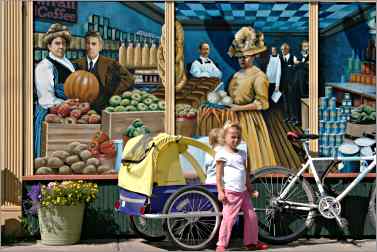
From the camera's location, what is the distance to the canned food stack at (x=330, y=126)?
955 centimetres

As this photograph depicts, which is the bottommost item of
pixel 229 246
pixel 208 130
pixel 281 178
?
pixel 229 246

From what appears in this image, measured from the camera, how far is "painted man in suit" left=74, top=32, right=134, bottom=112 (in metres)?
9.36

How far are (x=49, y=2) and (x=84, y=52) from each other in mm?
760

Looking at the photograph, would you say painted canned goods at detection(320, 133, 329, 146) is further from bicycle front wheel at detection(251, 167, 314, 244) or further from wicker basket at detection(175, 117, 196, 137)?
wicker basket at detection(175, 117, 196, 137)

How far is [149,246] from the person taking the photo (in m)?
8.80

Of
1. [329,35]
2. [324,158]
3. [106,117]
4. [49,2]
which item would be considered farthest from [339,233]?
[49,2]

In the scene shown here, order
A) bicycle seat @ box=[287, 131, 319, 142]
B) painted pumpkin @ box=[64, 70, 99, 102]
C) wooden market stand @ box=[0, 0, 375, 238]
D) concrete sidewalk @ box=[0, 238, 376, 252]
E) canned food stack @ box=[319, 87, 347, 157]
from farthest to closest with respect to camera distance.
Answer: canned food stack @ box=[319, 87, 347, 157]
painted pumpkin @ box=[64, 70, 99, 102]
wooden market stand @ box=[0, 0, 375, 238]
bicycle seat @ box=[287, 131, 319, 142]
concrete sidewalk @ box=[0, 238, 376, 252]

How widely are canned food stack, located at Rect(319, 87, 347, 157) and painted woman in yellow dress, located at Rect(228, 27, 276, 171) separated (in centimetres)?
69

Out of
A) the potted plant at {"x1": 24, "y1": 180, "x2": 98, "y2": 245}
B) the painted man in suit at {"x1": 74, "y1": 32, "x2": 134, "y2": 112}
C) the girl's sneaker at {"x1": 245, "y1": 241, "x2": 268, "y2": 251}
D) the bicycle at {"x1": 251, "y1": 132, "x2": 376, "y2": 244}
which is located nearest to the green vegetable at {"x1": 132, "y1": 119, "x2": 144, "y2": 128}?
the painted man in suit at {"x1": 74, "y1": 32, "x2": 134, "y2": 112}

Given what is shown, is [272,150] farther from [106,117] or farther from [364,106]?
[106,117]

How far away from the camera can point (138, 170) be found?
844 centimetres

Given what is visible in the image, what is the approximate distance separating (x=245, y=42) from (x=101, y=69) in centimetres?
188

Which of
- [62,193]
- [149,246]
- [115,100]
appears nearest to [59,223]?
[62,193]

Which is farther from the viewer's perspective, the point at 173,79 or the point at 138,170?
the point at 173,79
